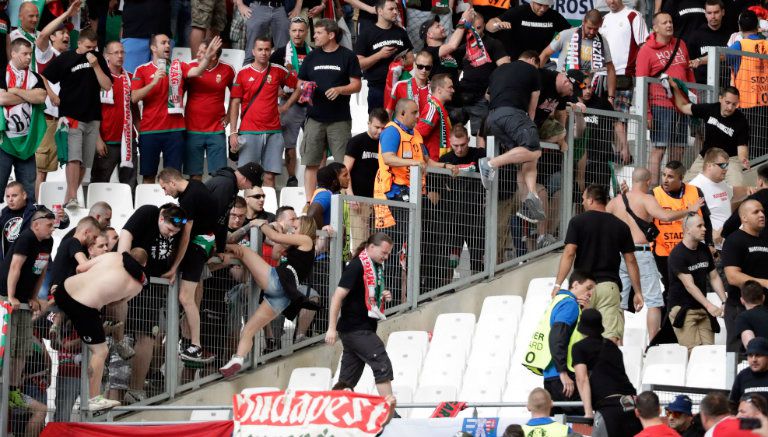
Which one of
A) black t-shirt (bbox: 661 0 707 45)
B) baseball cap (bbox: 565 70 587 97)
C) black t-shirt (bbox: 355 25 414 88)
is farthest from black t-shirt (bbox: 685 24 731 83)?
black t-shirt (bbox: 355 25 414 88)

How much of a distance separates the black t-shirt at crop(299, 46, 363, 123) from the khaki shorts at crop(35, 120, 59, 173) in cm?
260

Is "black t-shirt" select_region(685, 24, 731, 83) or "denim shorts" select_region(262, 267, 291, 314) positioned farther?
"black t-shirt" select_region(685, 24, 731, 83)

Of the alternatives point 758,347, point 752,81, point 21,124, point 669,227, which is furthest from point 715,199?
point 21,124

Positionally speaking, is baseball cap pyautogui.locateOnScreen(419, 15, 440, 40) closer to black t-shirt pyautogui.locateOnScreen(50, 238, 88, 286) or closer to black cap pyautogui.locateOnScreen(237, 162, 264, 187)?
black cap pyautogui.locateOnScreen(237, 162, 264, 187)

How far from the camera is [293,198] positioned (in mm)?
18250

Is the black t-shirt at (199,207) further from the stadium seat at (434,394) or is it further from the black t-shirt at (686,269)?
the black t-shirt at (686,269)

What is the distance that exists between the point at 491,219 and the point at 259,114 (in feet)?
10.6

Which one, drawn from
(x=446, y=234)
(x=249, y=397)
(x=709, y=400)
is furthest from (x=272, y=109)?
(x=709, y=400)

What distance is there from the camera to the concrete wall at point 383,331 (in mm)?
Result: 15727

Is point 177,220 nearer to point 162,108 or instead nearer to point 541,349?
point 541,349

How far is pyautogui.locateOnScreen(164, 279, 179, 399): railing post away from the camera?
1552 centimetres

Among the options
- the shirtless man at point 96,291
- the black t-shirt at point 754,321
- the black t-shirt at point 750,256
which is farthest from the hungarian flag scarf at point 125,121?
the black t-shirt at point 754,321

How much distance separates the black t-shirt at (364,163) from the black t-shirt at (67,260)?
10.6 ft

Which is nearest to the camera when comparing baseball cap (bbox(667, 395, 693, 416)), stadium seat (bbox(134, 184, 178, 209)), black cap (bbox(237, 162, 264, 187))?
baseball cap (bbox(667, 395, 693, 416))
